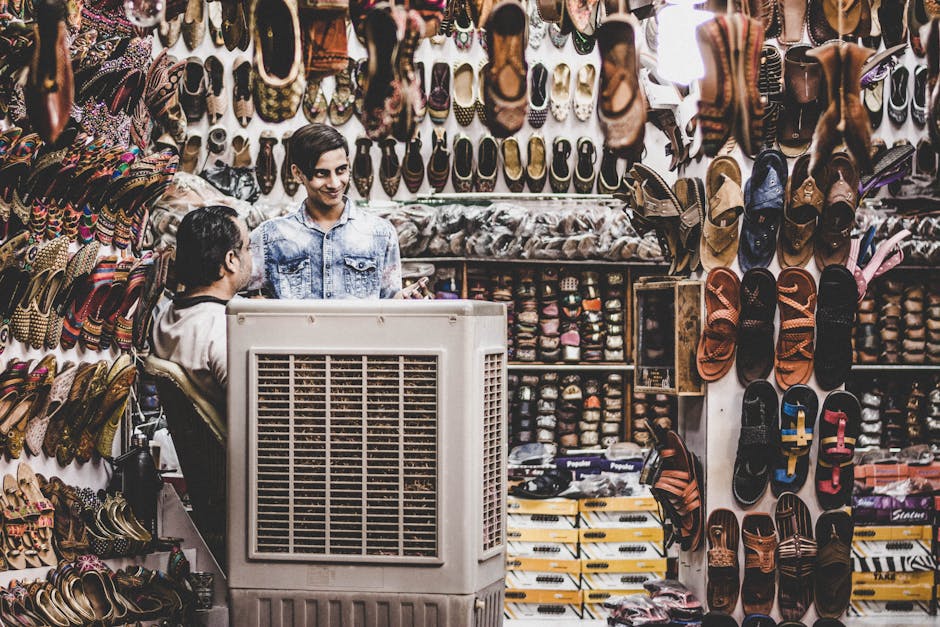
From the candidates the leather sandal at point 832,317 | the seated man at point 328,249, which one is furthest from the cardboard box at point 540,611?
the seated man at point 328,249

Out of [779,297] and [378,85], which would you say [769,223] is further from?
[378,85]

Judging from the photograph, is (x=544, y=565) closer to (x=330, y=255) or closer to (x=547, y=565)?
(x=547, y=565)

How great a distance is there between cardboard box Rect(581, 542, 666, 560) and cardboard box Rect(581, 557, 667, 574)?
0.01m

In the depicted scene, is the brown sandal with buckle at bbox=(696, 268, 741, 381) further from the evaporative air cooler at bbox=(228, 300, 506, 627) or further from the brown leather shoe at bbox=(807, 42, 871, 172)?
the evaporative air cooler at bbox=(228, 300, 506, 627)

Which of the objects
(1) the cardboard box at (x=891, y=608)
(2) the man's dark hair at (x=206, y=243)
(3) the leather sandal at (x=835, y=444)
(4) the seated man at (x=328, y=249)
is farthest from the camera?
(1) the cardboard box at (x=891, y=608)

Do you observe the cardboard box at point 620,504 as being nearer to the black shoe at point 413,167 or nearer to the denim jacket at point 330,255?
the black shoe at point 413,167

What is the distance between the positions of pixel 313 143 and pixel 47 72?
69 cm

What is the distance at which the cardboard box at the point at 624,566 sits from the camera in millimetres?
5352

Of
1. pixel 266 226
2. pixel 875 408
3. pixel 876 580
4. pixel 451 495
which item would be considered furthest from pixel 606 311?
pixel 451 495

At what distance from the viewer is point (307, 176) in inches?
113

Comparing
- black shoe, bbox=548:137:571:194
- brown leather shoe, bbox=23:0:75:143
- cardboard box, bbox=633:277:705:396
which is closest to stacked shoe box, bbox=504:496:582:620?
cardboard box, bbox=633:277:705:396

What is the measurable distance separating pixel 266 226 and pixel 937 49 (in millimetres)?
1724

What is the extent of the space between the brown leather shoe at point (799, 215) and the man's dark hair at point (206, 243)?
256cm

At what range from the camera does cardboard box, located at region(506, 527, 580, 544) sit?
5.35 m
